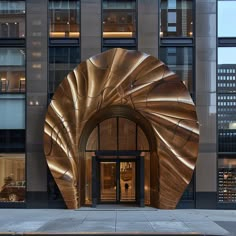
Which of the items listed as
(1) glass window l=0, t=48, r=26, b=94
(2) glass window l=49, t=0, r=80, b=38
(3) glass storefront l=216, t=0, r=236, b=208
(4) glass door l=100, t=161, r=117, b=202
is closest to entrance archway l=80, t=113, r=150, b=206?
(4) glass door l=100, t=161, r=117, b=202

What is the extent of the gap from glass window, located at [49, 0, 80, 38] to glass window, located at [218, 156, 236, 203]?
8.96 m

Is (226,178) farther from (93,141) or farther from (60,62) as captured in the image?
(60,62)

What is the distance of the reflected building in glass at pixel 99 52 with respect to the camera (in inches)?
796

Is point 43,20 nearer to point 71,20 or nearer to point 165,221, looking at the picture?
point 71,20

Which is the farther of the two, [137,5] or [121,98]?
[137,5]

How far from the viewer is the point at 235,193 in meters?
20.3

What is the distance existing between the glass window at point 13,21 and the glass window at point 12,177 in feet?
18.5

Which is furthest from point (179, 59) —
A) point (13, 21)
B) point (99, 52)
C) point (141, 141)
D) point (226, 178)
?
point (13, 21)

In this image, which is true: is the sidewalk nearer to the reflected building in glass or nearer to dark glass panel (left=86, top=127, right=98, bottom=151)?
the reflected building in glass

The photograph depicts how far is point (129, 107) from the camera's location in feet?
63.8

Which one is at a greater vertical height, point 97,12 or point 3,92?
point 97,12

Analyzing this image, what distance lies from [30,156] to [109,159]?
12.1ft

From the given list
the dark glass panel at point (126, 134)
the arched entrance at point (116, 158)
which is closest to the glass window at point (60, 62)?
the arched entrance at point (116, 158)

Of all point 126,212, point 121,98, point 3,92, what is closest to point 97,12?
point 121,98
